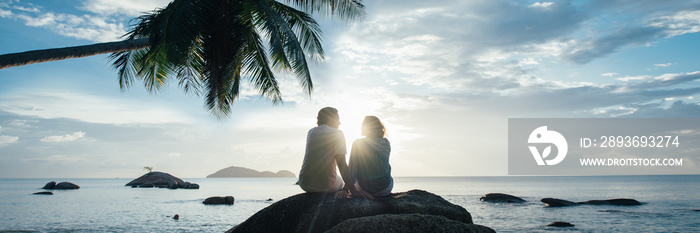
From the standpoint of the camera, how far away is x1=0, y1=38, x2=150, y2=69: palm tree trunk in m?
8.92

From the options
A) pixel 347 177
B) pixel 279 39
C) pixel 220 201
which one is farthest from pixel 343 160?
pixel 220 201

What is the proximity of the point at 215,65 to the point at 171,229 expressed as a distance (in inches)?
453

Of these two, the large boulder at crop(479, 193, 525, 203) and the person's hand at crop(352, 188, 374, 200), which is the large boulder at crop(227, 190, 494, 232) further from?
the large boulder at crop(479, 193, 525, 203)

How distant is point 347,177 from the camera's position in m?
6.34

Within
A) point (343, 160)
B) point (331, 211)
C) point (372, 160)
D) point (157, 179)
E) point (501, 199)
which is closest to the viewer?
point (331, 211)

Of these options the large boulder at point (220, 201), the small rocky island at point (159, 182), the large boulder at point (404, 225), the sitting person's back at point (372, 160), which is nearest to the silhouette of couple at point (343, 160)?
the sitting person's back at point (372, 160)

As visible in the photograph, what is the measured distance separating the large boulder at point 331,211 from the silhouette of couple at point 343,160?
0.59 feet

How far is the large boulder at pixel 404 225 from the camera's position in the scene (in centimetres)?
455

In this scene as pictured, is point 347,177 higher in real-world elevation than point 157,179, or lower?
higher

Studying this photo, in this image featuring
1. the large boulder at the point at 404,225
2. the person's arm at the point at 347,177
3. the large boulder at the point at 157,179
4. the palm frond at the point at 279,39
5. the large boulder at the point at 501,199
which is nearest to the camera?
the large boulder at the point at 404,225

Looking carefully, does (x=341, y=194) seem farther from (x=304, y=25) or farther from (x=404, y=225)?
(x=304, y=25)

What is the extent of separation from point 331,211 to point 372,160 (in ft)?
3.27

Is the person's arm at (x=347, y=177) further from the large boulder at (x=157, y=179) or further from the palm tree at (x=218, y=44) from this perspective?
the large boulder at (x=157, y=179)

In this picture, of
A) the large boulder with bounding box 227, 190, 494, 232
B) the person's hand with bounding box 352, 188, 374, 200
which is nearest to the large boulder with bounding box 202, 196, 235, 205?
the large boulder with bounding box 227, 190, 494, 232
